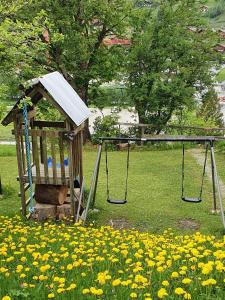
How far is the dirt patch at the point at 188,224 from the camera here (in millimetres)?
10352

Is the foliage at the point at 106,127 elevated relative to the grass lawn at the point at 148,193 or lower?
elevated

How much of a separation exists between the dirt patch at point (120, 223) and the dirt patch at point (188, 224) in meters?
1.18

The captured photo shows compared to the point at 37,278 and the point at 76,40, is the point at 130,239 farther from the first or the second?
the point at 76,40

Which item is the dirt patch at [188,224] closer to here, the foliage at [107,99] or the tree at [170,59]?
the tree at [170,59]

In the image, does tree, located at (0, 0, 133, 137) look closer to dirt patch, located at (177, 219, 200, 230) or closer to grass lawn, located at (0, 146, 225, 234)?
grass lawn, located at (0, 146, 225, 234)

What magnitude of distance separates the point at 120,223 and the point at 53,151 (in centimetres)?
248

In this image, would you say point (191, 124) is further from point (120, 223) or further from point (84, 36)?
point (120, 223)

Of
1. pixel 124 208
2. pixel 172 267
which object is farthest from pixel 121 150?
pixel 172 267

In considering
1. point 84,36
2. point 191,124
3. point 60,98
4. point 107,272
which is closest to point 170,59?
point 191,124

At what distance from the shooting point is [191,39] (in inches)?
930

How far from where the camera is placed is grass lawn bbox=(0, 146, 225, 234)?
10883 mm

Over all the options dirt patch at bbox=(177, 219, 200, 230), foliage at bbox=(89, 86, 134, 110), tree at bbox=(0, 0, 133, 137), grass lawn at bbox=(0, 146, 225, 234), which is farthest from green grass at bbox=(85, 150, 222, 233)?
foliage at bbox=(89, 86, 134, 110)

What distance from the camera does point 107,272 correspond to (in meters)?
4.84

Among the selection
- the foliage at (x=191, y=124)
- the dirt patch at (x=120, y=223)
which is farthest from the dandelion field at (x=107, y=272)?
the foliage at (x=191, y=124)
